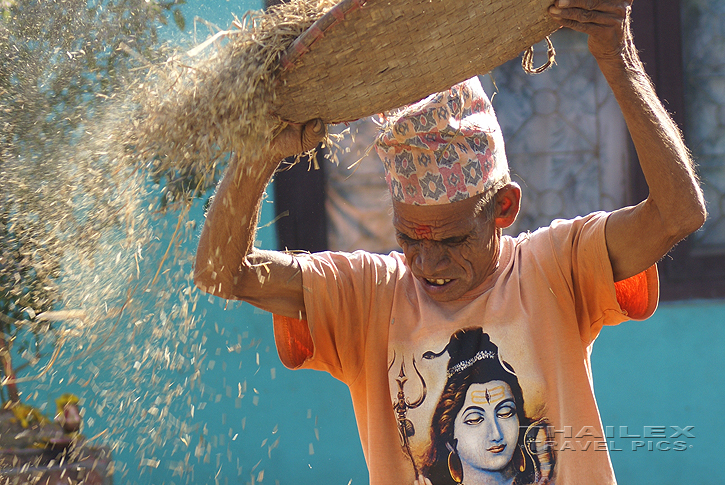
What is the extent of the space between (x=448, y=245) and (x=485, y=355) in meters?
0.35

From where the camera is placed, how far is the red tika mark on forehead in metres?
2.19

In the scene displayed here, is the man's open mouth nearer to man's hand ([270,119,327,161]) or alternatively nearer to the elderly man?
the elderly man

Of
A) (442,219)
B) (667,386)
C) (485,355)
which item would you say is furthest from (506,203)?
(667,386)

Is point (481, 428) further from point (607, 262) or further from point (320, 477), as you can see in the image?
point (320, 477)

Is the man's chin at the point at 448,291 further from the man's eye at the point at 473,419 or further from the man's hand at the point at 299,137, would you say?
the man's hand at the point at 299,137

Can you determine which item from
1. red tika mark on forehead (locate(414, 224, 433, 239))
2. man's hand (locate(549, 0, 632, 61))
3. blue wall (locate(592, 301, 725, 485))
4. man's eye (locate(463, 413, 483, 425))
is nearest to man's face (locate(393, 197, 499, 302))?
red tika mark on forehead (locate(414, 224, 433, 239))

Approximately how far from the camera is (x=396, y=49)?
1.76m

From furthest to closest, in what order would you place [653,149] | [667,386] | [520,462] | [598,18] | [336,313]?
[667,386]
[336,313]
[520,462]
[653,149]
[598,18]

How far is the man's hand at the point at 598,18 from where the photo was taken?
167 centimetres

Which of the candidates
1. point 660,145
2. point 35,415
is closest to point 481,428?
point 660,145

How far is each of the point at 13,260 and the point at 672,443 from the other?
3.65m

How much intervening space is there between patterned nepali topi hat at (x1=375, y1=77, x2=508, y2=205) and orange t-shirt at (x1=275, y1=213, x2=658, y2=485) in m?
0.30

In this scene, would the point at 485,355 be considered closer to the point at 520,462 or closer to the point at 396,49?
the point at 520,462

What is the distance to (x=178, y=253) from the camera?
6.87 ft
